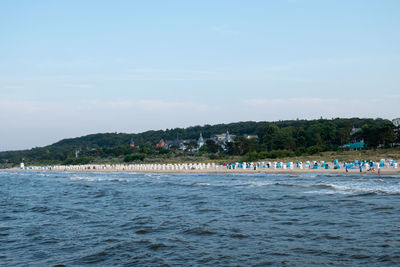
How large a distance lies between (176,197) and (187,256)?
498 inches

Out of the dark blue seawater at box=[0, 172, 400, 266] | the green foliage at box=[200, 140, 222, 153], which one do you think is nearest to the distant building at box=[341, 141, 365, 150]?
the green foliage at box=[200, 140, 222, 153]

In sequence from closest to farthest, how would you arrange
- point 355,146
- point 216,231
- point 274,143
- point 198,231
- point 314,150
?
point 216,231
point 198,231
point 314,150
point 355,146
point 274,143

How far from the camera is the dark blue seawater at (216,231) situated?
9.48m

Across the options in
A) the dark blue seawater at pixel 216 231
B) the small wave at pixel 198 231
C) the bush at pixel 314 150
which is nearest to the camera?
the dark blue seawater at pixel 216 231

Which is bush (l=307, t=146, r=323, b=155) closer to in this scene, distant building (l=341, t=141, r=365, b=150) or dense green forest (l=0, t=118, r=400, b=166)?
dense green forest (l=0, t=118, r=400, b=166)

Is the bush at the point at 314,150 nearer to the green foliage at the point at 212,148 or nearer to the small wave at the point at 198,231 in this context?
the green foliage at the point at 212,148

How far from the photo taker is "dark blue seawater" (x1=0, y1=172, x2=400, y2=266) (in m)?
9.48

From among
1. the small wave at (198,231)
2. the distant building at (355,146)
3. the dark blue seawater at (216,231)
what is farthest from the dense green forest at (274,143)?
the small wave at (198,231)

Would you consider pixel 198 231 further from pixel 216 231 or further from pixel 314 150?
pixel 314 150

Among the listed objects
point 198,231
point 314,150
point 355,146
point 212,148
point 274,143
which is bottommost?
point 198,231

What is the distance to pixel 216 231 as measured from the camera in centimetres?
1243

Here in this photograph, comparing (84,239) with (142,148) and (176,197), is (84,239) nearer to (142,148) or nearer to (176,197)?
(176,197)

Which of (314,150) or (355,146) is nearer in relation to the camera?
(314,150)

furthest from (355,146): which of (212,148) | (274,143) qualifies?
(212,148)
